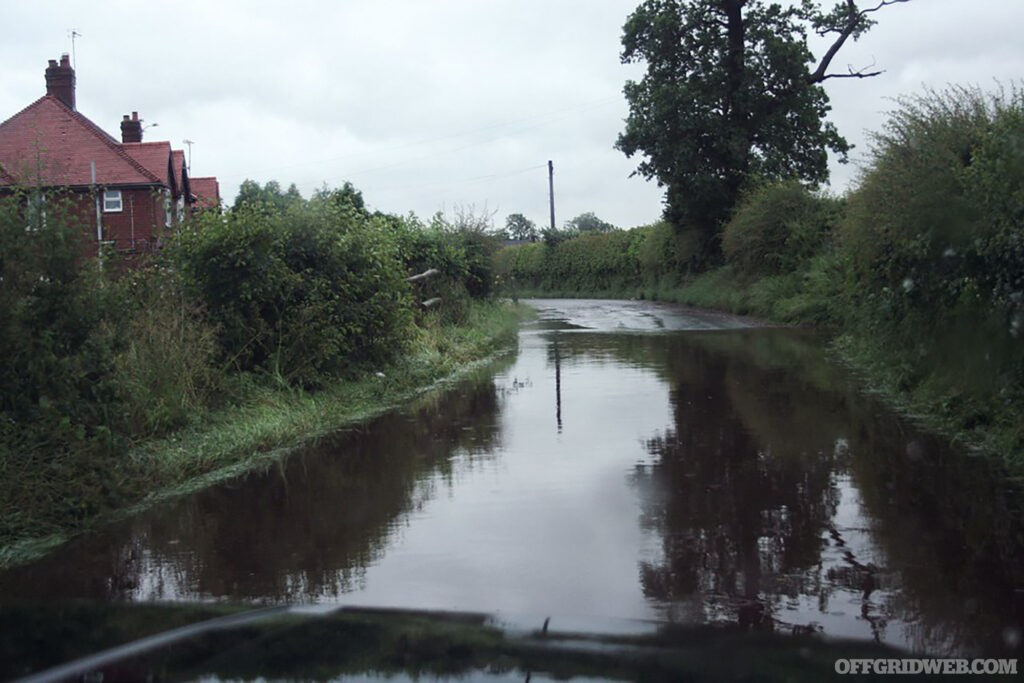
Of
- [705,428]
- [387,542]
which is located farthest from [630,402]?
[387,542]

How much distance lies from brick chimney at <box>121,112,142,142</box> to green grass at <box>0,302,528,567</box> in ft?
102

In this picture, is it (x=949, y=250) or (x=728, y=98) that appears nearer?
(x=949, y=250)

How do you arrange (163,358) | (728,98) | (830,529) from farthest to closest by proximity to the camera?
(728,98)
(163,358)
(830,529)

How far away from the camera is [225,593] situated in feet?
19.6

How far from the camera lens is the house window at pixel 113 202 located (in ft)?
126

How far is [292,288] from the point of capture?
13.6 meters

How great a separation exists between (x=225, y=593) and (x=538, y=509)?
2495 mm

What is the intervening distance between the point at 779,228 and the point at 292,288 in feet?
74.9

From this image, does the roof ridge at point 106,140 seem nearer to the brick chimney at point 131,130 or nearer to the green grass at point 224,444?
the brick chimney at point 131,130

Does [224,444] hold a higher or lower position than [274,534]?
higher

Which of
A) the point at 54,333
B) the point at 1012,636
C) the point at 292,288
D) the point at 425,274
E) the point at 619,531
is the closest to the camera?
the point at 1012,636

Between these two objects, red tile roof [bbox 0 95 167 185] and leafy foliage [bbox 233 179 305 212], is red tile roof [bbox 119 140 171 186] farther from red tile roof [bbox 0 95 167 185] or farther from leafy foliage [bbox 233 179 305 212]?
leafy foliage [bbox 233 179 305 212]

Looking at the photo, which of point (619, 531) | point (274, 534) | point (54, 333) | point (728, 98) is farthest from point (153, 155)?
point (619, 531)

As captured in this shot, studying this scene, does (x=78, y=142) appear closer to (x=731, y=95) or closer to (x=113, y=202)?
(x=113, y=202)
